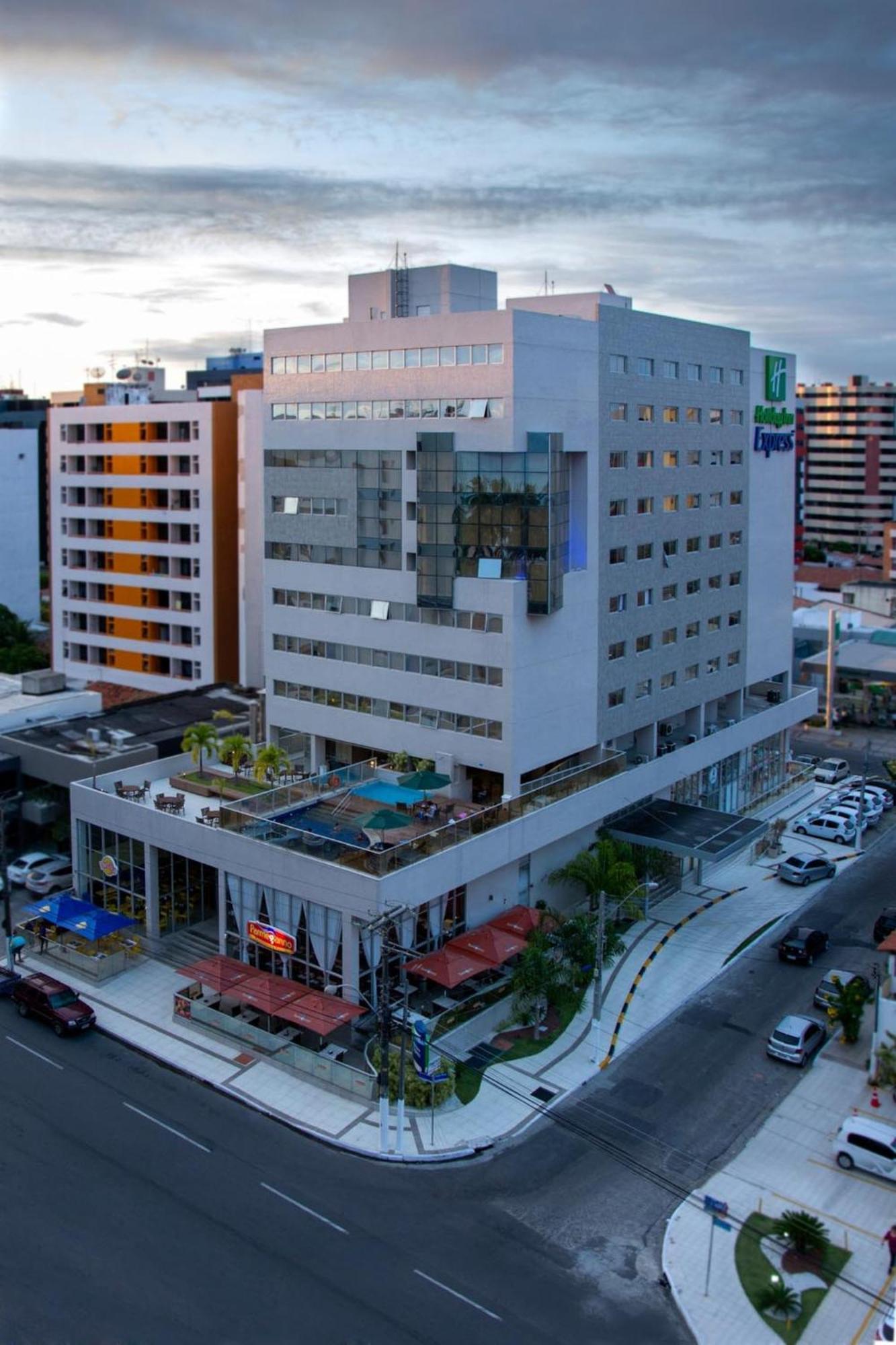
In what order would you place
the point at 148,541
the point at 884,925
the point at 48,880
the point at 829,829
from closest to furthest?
the point at 884,925
the point at 48,880
the point at 829,829
the point at 148,541

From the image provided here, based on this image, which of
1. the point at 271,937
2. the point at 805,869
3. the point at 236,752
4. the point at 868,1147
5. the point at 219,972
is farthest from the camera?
the point at 805,869

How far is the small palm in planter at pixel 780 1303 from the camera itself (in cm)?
2703

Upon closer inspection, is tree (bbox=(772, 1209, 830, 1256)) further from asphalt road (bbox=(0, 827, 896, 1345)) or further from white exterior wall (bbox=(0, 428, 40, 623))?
white exterior wall (bbox=(0, 428, 40, 623))

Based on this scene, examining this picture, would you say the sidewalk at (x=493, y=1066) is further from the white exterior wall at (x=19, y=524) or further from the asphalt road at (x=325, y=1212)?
the white exterior wall at (x=19, y=524)

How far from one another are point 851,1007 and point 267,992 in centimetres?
1813

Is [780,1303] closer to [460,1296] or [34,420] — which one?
[460,1296]

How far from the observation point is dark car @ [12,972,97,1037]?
3947 cm

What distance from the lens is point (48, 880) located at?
168 ft

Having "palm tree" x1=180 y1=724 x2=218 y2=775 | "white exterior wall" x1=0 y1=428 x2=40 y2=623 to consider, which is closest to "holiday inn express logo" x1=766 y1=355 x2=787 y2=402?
"palm tree" x1=180 y1=724 x2=218 y2=775

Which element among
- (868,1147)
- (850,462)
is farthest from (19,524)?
(850,462)

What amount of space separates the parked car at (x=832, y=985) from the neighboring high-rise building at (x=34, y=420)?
113970 millimetres

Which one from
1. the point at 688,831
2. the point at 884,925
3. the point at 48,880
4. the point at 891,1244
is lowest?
the point at 891,1244

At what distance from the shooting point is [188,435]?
7488cm

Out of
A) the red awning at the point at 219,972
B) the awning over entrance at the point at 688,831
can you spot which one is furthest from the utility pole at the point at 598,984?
the red awning at the point at 219,972
